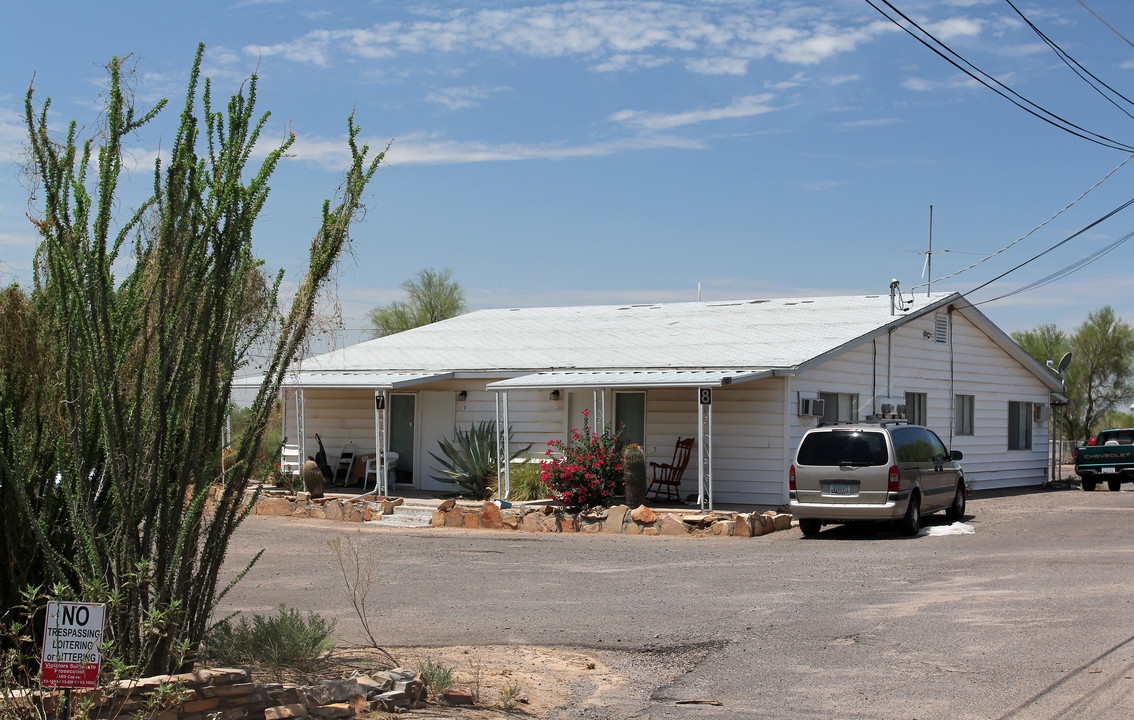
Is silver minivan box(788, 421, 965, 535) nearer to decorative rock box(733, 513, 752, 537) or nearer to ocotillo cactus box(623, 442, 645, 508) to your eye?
decorative rock box(733, 513, 752, 537)

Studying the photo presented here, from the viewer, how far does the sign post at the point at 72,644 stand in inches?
187

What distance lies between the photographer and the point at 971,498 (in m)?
22.3

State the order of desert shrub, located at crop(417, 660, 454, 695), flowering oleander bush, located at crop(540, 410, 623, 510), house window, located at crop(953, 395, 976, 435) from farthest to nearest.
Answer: house window, located at crop(953, 395, 976, 435)
flowering oleander bush, located at crop(540, 410, 623, 510)
desert shrub, located at crop(417, 660, 454, 695)

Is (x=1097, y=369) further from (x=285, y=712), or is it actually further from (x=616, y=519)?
(x=285, y=712)

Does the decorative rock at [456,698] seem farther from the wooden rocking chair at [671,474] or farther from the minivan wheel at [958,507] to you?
the minivan wheel at [958,507]

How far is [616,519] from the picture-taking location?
16312 millimetres

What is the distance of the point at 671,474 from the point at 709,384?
300 cm

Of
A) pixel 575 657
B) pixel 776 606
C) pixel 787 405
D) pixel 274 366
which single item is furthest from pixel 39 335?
pixel 787 405

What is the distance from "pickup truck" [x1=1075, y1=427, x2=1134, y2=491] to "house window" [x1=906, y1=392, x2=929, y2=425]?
6.91 metres

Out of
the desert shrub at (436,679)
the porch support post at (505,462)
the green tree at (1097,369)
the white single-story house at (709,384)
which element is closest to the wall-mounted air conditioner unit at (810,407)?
the white single-story house at (709,384)

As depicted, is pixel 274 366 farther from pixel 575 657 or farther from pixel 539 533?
pixel 539 533

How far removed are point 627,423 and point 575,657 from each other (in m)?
12.5

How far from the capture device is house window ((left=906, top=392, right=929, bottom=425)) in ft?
72.5

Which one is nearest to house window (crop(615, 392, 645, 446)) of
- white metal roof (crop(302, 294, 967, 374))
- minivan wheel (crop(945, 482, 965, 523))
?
white metal roof (crop(302, 294, 967, 374))
